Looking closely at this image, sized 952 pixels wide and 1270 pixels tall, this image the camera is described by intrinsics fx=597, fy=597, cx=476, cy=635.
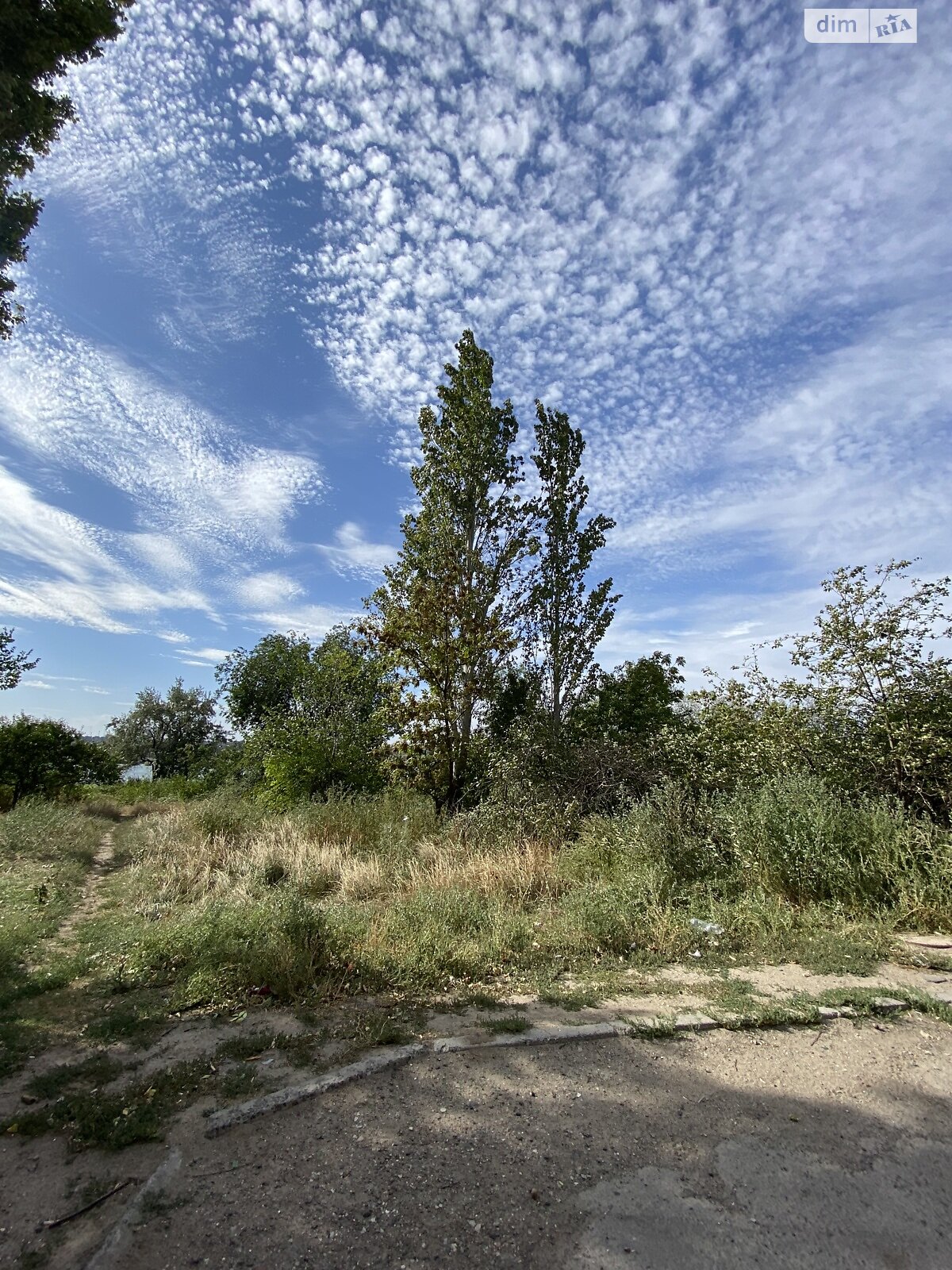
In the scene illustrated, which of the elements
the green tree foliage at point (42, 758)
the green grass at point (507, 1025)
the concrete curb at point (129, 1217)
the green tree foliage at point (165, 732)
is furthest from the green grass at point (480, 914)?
the green tree foliage at point (165, 732)

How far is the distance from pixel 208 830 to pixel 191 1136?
954 cm

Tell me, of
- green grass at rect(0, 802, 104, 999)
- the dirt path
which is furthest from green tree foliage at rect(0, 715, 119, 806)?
the dirt path

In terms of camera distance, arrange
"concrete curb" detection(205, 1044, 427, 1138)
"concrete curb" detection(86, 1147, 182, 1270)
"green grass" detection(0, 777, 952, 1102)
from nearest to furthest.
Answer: "concrete curb" detection(86, 1147, 182, 1270), "concrete curb" detection(205, 1044, 427, 1138), "green grass" detection(0, 777, 952, 1102)

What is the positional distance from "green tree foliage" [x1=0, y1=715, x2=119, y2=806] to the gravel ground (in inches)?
657

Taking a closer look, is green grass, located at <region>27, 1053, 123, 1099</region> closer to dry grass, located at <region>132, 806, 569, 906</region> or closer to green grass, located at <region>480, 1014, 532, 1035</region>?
green grass, located at <region>480, 1014, 532, 1035</region>

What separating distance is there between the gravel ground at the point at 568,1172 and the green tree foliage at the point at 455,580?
25.6 ft

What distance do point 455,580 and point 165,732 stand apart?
2952cm

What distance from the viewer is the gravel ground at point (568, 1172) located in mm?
2143

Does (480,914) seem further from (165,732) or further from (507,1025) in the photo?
(165,732)

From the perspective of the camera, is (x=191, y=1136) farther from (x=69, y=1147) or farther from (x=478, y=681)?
(x=478, y=681)

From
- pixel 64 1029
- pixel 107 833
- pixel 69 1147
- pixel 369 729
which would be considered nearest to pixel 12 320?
pixel 64 1029

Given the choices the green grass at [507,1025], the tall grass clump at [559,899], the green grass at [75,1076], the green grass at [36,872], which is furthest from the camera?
the green grass at [36,872]

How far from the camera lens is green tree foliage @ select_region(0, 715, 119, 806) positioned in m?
16.7

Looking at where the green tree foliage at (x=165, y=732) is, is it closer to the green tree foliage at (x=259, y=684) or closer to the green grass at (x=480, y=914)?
the green tree foliage at (x=259, y=684)
